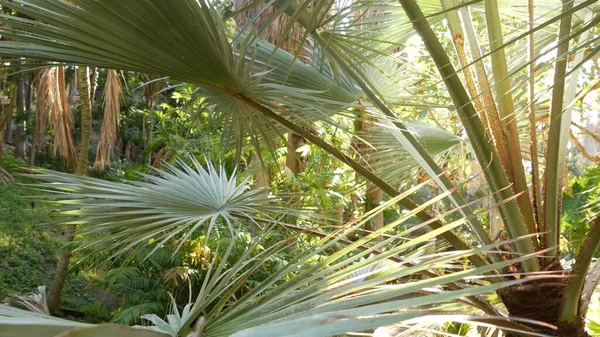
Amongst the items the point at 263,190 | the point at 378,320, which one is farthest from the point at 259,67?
the point at 378,320

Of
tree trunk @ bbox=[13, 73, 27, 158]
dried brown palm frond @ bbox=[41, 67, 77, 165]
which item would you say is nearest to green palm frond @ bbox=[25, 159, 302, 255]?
dried brown palm frond @ bbox=[41, 67, 77, 165]

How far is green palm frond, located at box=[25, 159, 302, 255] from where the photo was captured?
1.79 meters

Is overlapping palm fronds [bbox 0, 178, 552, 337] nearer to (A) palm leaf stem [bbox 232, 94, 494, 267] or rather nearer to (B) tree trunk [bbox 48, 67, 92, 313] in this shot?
(A) palm leaf stem [bbox 232, 94, 494, 267]

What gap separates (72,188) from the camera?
1860 mm

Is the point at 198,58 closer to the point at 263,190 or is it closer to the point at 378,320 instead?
the point at 263,190

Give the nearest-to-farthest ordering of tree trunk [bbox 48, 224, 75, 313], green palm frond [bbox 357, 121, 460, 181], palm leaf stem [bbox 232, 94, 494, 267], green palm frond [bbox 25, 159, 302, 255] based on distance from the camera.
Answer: palm leaf stem [bbox 232, 94, 494, 267], green palm frond [bbox 25, 159, 302, 255], green palm frond [bbox 357, 121, 460, 181], tree trunk [bbox 48, 224, 75, 313]

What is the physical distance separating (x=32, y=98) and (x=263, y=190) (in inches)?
495

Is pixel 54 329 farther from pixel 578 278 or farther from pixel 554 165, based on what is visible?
pixel 554 165

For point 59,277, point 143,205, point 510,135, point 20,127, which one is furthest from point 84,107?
point 20,127

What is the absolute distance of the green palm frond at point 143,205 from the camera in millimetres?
1795

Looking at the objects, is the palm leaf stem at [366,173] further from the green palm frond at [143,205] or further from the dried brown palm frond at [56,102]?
the dried brown palm frond at [56,102]

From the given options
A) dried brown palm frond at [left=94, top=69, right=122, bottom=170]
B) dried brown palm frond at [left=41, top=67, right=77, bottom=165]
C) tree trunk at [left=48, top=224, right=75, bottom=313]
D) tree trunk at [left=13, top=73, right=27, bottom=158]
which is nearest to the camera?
dried brown palm frond at [left=41, top=67, right=77, bottom=165]

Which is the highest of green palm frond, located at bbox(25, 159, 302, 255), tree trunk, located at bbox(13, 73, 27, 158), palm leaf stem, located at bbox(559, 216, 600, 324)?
tree trunk, located at bbox(13, 73, 27, 158)

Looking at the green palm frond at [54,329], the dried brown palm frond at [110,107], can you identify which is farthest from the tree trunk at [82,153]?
the green palm frond at [54,329]
